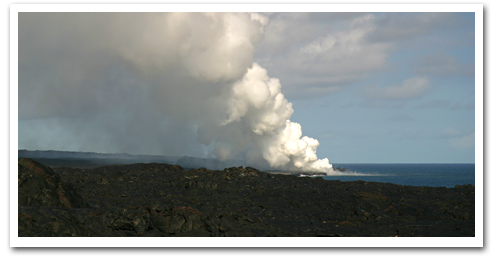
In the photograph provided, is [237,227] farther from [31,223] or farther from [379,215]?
[379,215]

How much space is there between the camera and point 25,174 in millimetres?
25797

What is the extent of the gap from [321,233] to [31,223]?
1310 centimetres

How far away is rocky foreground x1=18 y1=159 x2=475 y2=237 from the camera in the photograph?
67.1 ft

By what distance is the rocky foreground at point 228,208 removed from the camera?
20453 millimetres

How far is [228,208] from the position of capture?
28844 mm

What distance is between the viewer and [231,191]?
3828cm

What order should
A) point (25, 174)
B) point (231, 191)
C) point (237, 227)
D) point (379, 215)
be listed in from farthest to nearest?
1. point (231, 191)
2. point (379, 215)
3. point (25, 174)
4. point (237, 227)
